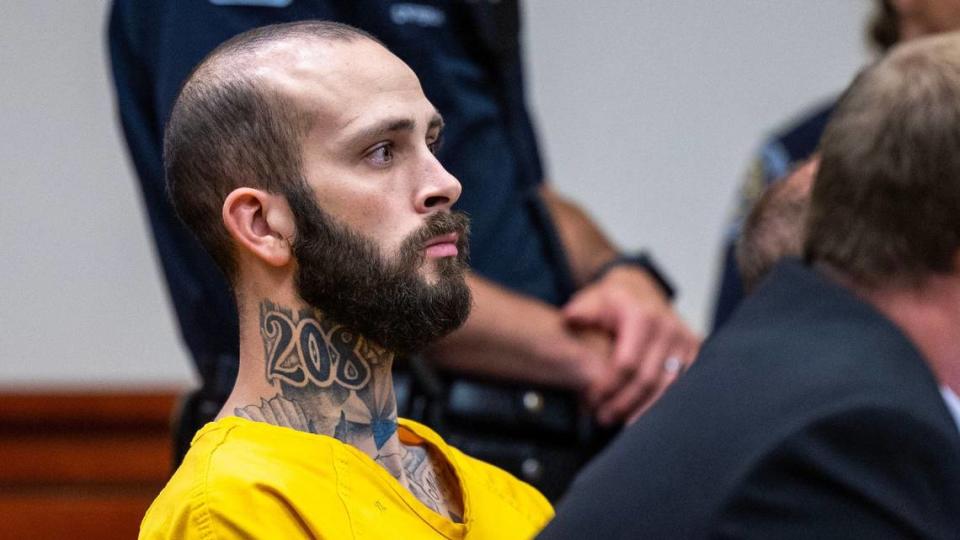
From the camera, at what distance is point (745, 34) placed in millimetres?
3504

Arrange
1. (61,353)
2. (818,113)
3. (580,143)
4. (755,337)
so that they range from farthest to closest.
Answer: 1. (580,143)
2. (61,353)
3. (818,113)
4. (755,337)

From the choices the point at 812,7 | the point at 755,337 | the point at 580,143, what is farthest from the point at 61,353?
the point at 755,337

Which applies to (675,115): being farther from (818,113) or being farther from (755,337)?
(755,337)

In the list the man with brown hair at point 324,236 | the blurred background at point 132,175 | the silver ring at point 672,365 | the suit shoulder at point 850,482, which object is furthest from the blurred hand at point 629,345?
the blurred background at point 132,175

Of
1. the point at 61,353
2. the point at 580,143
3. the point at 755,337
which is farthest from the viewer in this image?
the point at 580,143

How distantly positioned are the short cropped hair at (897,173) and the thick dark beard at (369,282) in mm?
340

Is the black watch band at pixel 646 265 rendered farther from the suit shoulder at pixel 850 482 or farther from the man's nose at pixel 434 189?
the suit shoulder at pixel 850 482

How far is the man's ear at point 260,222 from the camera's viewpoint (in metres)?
1.42

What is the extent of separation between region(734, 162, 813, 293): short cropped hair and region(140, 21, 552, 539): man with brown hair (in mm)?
591

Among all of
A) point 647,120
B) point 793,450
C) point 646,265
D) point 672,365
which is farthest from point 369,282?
point 647,120

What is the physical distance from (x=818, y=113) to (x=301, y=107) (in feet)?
4.93

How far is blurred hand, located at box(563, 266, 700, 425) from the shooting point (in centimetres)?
213

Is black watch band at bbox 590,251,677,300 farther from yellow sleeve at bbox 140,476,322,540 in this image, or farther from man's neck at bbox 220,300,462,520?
yellow sleeve at bbox 140,476,322,540

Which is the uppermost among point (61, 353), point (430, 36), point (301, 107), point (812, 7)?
point (301, 107)
